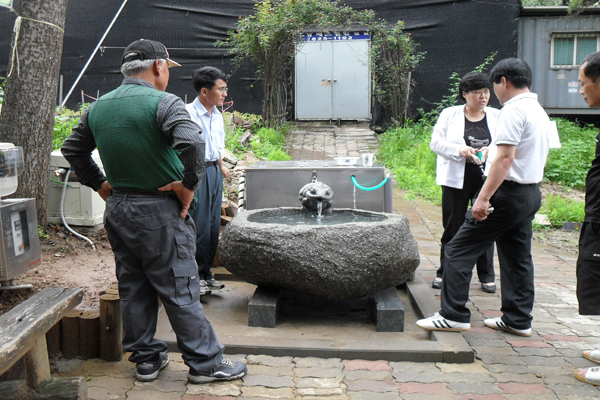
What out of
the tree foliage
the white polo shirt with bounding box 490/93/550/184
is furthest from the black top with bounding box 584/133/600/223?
the tree foliage

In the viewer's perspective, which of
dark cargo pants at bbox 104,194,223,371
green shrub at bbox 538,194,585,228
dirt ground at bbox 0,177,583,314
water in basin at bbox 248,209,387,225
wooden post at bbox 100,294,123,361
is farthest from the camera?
green shrub at bbox 538,194,585,228

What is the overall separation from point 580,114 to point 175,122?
12.8 meters

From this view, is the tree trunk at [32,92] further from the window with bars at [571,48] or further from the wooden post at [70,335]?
the window with bars at [571,48]

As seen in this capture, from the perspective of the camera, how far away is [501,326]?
3701 millimetres

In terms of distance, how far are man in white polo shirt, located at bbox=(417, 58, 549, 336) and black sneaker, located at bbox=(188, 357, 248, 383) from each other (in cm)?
130

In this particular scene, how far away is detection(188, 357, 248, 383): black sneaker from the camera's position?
2.91 m

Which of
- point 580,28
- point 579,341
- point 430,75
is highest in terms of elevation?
point 580,28

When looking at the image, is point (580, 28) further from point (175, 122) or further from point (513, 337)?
point (175, 122)

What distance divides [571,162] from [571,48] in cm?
419

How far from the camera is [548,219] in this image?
758 cm

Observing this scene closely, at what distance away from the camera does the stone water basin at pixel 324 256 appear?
346 cm

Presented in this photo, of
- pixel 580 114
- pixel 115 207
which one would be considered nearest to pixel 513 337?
pixel 115 207

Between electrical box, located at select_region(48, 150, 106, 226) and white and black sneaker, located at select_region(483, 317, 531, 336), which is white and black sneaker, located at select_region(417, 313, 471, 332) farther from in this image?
electrical box, located at select_region(48, 150, 106, 226)

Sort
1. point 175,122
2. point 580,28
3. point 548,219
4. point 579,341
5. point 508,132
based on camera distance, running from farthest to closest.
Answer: point 580,28
point 548,219
point 579,341
point 508,132
point 175,122
